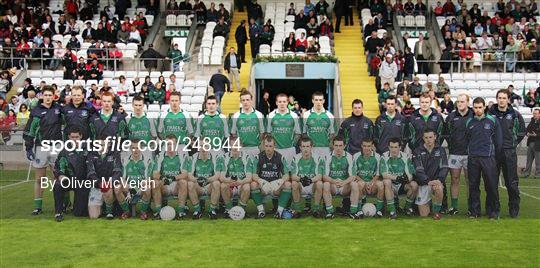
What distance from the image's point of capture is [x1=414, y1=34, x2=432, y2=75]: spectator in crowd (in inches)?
1193

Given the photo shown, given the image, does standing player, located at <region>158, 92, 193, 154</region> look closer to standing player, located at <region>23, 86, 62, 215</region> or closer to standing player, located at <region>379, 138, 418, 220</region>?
standing player, located at <region>23, 86, 62, 215</region>

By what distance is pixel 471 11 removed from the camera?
3362 cm

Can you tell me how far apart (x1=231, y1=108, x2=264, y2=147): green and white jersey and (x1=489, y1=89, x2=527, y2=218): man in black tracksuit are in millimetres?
3816

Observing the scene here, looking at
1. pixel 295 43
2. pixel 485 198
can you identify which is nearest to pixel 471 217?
pixel 485 198

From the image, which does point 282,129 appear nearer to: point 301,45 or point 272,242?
point 272,242

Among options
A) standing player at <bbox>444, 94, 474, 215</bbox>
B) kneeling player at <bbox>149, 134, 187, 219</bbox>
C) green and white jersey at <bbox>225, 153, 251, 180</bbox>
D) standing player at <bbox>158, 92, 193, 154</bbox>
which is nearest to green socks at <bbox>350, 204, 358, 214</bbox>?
standing player at <bbox>444, 94, 474, 215</bbox>

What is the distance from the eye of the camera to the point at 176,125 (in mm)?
16547

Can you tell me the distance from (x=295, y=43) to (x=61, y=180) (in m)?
16.0

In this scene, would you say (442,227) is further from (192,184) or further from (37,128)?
(37,128)

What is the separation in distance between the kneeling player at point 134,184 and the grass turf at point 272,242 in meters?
0.34

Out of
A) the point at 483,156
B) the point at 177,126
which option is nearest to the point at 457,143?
the point at 483,156

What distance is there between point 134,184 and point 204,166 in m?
1.15

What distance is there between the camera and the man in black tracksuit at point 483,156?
15617mm

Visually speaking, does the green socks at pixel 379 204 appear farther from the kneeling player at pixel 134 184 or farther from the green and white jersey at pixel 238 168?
the kneeling player at pixel 134 184
